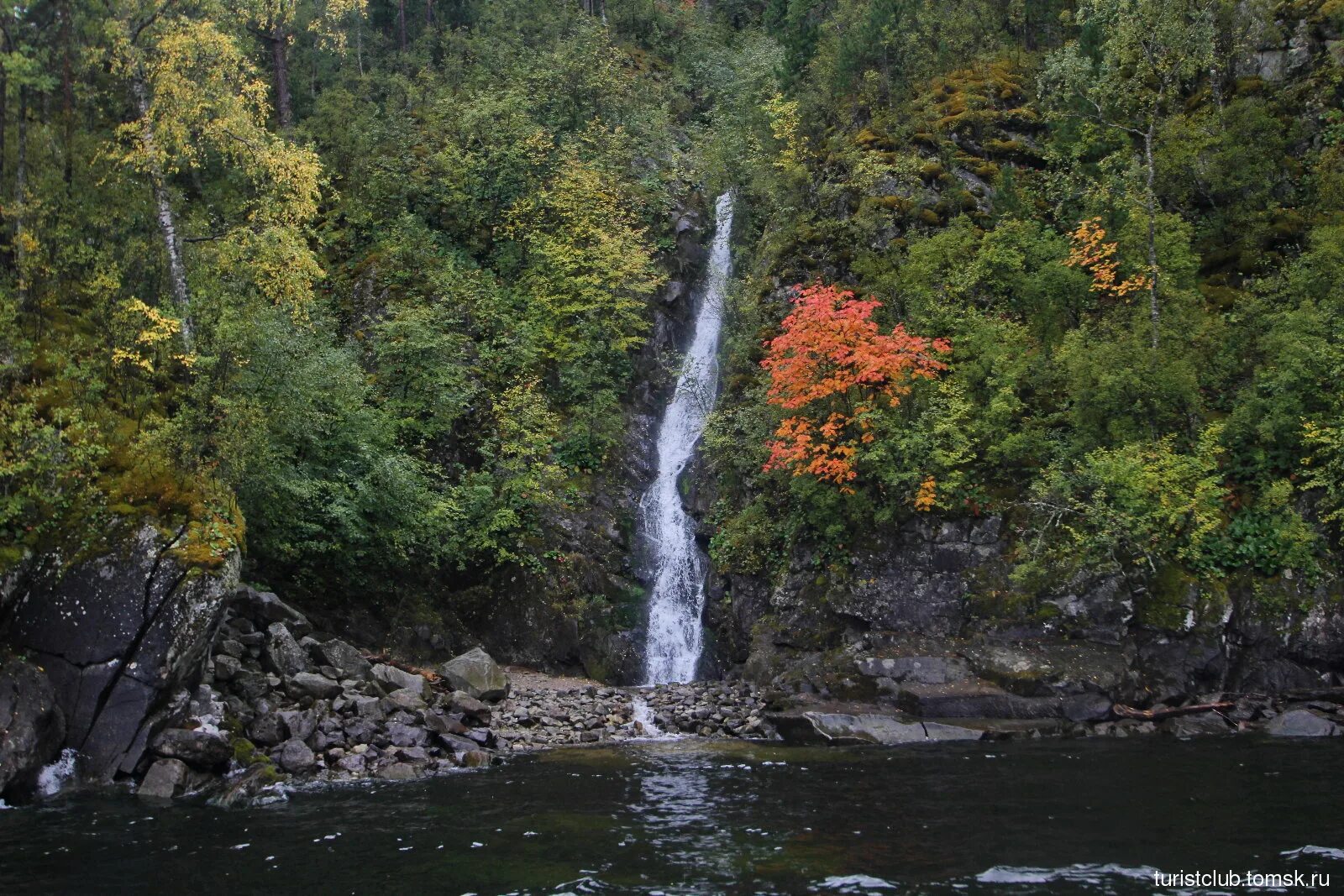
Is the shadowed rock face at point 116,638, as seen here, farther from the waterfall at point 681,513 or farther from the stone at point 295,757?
the waterfall at point 681,513

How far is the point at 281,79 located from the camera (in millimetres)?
34031

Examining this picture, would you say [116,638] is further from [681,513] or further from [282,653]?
[681,513]

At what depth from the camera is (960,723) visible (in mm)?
16688

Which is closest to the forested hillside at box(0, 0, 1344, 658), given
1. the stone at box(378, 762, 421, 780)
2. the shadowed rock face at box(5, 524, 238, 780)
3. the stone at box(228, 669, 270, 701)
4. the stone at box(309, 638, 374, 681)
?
the shadowed rock face at box(5, 524, 238, 780)

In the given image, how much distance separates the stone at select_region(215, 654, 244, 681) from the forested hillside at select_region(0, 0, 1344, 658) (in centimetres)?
229

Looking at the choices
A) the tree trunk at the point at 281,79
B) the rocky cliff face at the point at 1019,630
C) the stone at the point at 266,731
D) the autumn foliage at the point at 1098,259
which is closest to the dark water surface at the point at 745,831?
the stone at the point at 266,731

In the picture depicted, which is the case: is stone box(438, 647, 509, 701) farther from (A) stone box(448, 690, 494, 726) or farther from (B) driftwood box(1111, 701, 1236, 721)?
(B) driftwood box(1111, 701, 1236, 721)

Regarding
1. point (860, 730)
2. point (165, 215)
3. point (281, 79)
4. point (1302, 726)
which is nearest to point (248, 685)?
point (165, 215)

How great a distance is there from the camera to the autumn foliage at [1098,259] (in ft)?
72.4

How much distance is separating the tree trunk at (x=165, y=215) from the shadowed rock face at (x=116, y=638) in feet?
19.3

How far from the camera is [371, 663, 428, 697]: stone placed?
17.4 m

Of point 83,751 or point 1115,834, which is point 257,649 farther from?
point 1115,834

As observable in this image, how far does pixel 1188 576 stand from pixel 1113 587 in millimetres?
1501

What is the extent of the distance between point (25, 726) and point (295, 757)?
3.76m
